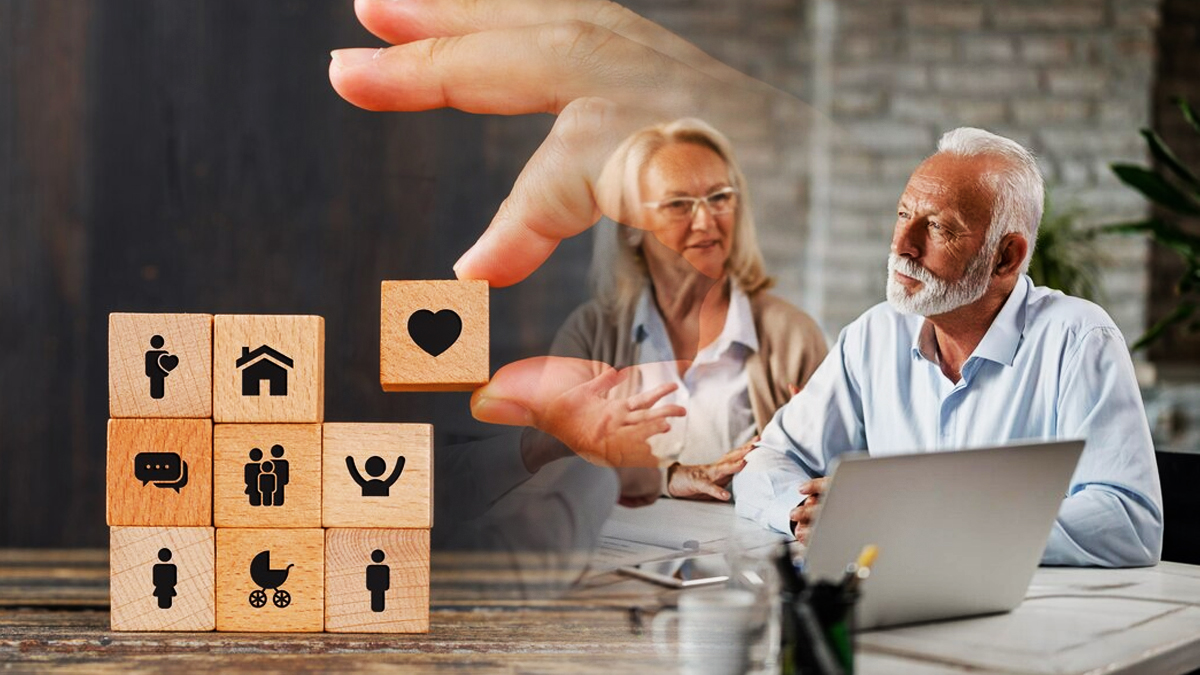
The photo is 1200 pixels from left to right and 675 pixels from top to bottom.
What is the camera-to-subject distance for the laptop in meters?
0.95

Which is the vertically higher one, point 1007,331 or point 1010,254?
→ point 1010,254

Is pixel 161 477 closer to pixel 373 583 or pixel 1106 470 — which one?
pixel 373 583

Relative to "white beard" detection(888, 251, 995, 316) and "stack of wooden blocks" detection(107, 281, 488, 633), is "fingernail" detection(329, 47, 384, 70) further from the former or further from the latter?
"white beard" detection(888, 251, 995, 316)

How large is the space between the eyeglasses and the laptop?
106cm

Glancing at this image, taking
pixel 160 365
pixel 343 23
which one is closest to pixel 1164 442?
pixel 343 23

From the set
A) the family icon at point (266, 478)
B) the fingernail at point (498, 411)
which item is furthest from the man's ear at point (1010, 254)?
the family icon at point (266, 478)

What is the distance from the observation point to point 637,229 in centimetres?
205

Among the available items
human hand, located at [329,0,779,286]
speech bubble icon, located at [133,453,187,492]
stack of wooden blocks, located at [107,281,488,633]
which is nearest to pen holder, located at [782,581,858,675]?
stack of wooden blocks, located at [107,281,488,633]

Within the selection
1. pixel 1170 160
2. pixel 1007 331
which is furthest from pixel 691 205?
pixel 1170 160

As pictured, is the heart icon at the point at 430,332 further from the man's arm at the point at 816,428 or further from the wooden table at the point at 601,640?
the man's arm at the point at 816,428

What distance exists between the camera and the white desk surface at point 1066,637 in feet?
3.10

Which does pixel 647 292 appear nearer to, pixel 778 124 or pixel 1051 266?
pixel 778 124

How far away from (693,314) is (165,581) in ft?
3.64

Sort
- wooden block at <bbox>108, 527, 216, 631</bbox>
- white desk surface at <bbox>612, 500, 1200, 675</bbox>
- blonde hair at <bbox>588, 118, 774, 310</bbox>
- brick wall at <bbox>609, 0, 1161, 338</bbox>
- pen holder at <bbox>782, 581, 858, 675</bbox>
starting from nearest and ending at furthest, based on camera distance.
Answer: pen holder at <bbox>782, 581, 858, 675</bbox> → white desk surface at <bbox>612, 500, 1200, 675</bbox> → wooden block at <bbox>108, 527, 216, 631</bbox> → blonde hair at <bbox>588, 118, 774, 310</bbox> → brick wall at <bbox>609, 0, 1161, 338</bbox>
